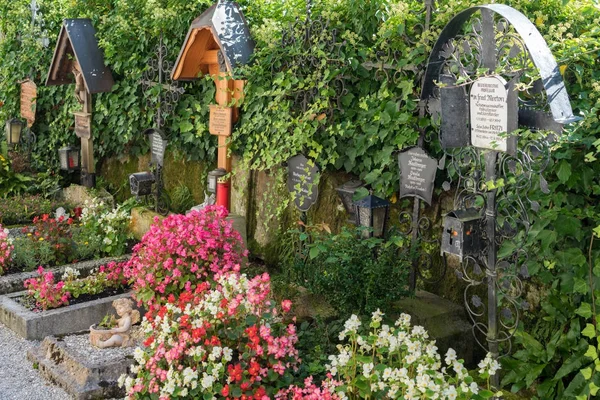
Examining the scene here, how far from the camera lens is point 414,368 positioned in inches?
191

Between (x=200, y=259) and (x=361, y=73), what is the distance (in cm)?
211

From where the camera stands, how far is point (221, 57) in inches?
320

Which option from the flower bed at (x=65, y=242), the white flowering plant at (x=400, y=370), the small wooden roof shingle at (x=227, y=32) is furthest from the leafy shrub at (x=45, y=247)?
the white flowering plant at (x=400, y=370)

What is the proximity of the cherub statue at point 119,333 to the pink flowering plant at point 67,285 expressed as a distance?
0.93 meters

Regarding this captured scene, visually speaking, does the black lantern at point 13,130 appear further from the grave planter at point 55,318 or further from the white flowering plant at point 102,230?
the grave planter at point 55,318

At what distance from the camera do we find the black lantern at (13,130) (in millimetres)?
11859

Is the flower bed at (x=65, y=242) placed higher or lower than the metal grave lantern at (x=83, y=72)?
lower

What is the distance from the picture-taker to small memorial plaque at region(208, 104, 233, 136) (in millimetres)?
8094

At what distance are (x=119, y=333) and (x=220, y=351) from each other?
174 cm

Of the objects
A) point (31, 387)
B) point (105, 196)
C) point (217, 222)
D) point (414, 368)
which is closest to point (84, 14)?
point (105, 196)

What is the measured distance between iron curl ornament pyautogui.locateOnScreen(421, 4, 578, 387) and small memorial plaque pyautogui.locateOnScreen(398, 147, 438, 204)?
1.31 feet

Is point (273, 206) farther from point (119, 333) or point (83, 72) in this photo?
point (83, 72)

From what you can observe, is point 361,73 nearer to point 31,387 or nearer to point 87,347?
point 87,347

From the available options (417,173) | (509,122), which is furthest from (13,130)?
(509,122)
